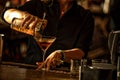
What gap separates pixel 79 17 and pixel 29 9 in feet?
1.76

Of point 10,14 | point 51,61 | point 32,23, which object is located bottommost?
point 51,61

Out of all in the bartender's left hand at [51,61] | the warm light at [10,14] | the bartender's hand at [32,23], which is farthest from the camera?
the warm light at [10,14]

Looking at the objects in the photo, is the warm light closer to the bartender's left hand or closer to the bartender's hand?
the bartender's hand

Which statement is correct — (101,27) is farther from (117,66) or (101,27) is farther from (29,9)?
(117,66)

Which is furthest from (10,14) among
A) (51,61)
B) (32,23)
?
(51,61)

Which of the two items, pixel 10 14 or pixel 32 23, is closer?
pixel 32 23

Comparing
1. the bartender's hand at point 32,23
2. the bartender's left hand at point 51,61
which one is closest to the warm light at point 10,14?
the bartender's hand at point 32,23

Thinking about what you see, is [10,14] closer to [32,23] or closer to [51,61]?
[32,23]

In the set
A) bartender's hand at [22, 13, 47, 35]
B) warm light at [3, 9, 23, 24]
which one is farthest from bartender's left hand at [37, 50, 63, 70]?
warm light at [3, 9, 23, 24]

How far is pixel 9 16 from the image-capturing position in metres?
2.35

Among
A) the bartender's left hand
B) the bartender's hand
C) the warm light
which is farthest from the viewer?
the warm light

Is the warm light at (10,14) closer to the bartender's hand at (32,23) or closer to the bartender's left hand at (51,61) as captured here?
the bartender's hand at (32,23)

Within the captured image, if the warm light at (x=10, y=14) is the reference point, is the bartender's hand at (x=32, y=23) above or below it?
below

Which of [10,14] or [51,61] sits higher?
[10,14]
